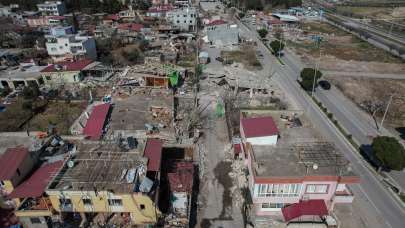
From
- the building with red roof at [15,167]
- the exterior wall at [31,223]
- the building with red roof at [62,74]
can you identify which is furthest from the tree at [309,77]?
the exterior wall at [31,223]

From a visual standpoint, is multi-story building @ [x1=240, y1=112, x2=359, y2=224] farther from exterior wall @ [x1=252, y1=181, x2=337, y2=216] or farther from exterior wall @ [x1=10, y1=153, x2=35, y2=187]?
exterior wall @ [x1=10, y1=153, x2=35, y2=187]

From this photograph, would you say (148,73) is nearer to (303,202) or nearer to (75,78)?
(75,78)

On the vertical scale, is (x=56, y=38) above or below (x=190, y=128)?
above

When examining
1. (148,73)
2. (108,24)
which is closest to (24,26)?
(108,24)

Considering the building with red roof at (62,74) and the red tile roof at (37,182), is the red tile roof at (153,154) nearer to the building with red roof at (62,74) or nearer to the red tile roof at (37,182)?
the red tile roof at (37,182)

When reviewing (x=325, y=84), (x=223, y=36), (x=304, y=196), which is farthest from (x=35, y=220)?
(x=223, y=36)
